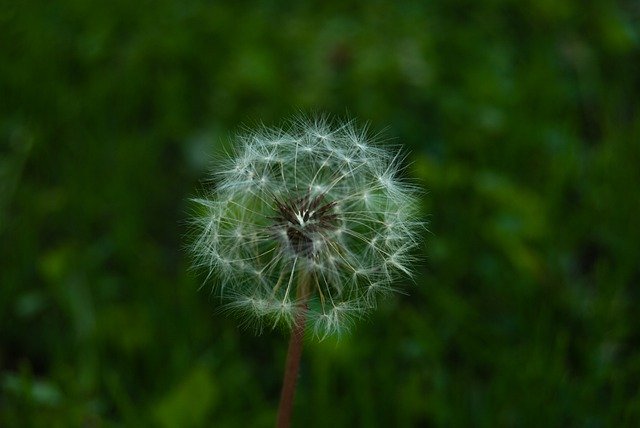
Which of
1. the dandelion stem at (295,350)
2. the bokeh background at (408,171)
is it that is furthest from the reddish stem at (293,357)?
the bokeh background at (408,171)

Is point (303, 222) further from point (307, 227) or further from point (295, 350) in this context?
point (295, 350)

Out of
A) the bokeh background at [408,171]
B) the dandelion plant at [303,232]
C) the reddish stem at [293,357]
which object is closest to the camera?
the reddish stem at [293,357]

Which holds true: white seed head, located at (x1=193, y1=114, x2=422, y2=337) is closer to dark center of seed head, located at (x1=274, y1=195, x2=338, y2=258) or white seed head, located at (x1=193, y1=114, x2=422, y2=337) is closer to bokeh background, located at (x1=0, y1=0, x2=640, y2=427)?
dark center of seed head, located at (x1=274, y1=195, x2=338, y2=258)

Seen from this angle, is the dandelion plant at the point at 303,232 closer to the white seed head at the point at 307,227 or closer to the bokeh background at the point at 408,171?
the white seed head at the point at 307,227

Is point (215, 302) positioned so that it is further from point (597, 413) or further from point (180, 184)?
point (597, 413)

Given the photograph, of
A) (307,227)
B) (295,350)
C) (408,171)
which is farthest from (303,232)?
(408,171)

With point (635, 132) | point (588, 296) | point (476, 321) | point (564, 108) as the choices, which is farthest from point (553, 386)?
point (564, 108)
